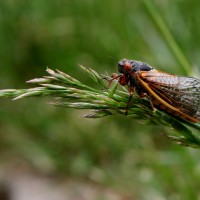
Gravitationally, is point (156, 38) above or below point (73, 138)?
above

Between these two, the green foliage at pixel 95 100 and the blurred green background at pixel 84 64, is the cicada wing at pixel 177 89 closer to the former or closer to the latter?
the green foliage at pixel 95 100

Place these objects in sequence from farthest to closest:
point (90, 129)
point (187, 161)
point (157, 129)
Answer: point (90, 129) < point (157, 129) < point (187, 161)

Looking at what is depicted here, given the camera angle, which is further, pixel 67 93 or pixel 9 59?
pixel 9 59

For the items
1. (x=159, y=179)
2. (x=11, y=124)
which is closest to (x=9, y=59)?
(x=11, y=124)

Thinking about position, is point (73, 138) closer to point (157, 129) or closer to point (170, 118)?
point (157, 129)

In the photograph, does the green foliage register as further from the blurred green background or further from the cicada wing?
the blurred green background

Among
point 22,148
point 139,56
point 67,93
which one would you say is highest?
point 139,56

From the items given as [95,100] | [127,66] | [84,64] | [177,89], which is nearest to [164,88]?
[177,89]

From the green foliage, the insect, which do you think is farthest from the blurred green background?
the green foliage
